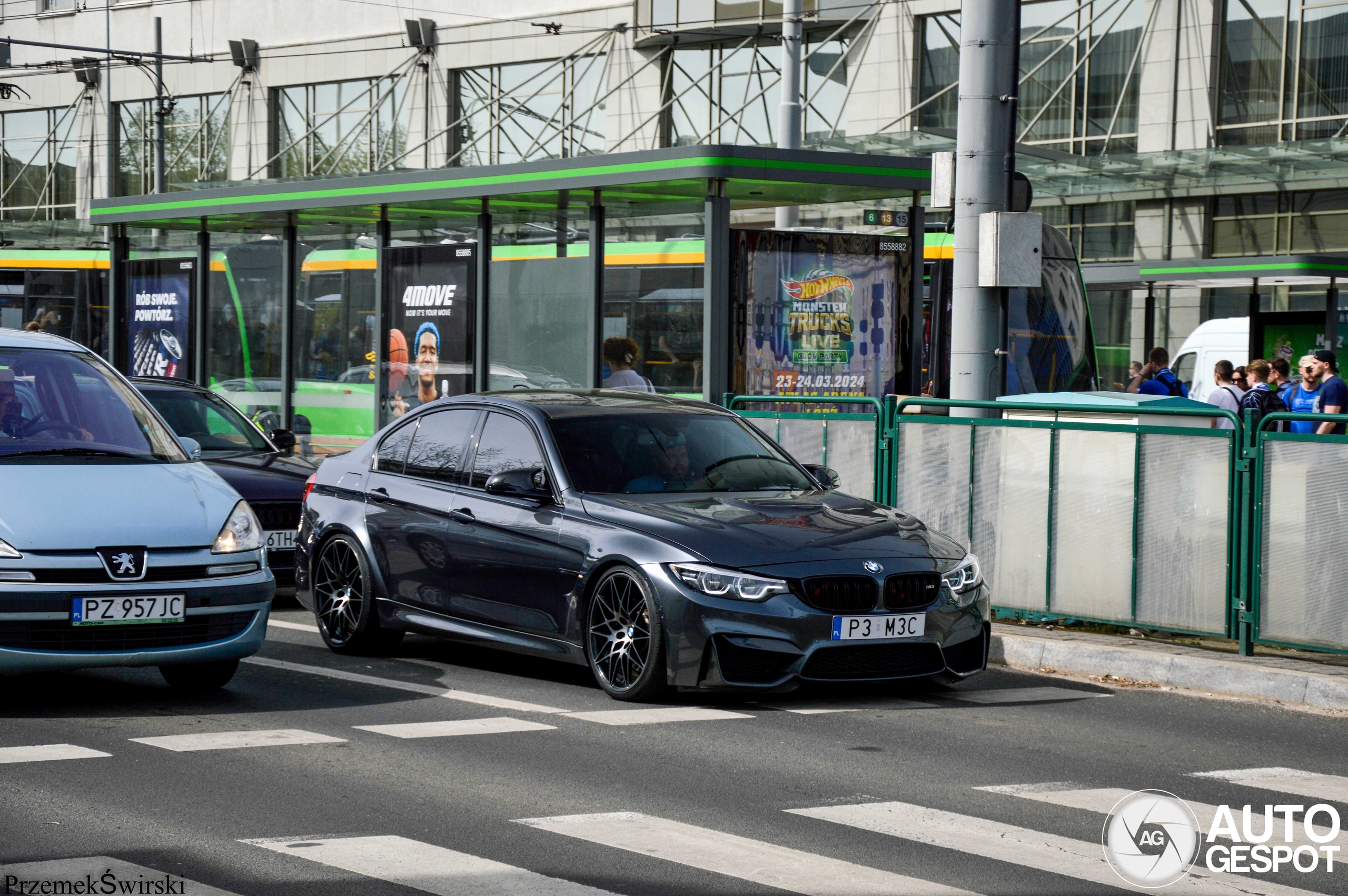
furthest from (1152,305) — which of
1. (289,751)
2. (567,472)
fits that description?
(289,751)

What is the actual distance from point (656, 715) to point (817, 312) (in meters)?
8.01

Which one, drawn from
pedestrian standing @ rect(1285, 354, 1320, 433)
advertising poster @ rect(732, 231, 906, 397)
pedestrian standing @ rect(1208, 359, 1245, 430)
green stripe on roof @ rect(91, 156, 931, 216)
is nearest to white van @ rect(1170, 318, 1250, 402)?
pedestrian standing @ rect(1208, 359, 1245, 430)

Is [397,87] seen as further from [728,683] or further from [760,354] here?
[728,683]

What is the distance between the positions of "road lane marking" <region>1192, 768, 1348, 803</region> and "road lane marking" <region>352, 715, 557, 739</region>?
9.22 ft

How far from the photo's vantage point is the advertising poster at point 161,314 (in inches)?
822

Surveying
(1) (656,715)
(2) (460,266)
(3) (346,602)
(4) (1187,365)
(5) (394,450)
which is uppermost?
(2) (460,266)

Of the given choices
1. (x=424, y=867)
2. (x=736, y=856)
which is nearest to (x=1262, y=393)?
(x=736, y=856)

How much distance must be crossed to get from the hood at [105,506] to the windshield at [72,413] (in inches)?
9.5

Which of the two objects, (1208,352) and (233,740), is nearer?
(233,740)

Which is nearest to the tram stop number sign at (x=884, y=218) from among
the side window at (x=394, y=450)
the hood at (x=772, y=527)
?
the side window at (x=394, y=450)

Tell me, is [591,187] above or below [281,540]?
above

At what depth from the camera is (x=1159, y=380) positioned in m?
19.7

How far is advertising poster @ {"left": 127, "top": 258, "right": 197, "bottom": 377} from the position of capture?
68.5 ft

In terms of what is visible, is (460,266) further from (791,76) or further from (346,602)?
(346,602)
